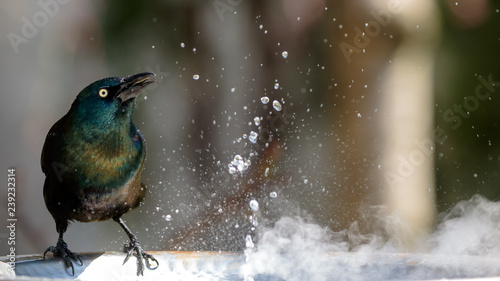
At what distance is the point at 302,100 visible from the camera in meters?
3.90

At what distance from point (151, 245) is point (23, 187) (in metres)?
0.88

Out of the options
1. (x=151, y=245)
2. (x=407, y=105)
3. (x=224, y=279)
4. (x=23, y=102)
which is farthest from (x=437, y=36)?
(x=224, y=279)

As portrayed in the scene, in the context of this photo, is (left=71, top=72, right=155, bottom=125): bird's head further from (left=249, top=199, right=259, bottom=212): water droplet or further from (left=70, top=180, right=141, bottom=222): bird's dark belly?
(left=249, top=199, right=259, bottom=212): water droplet

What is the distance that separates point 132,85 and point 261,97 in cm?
192
